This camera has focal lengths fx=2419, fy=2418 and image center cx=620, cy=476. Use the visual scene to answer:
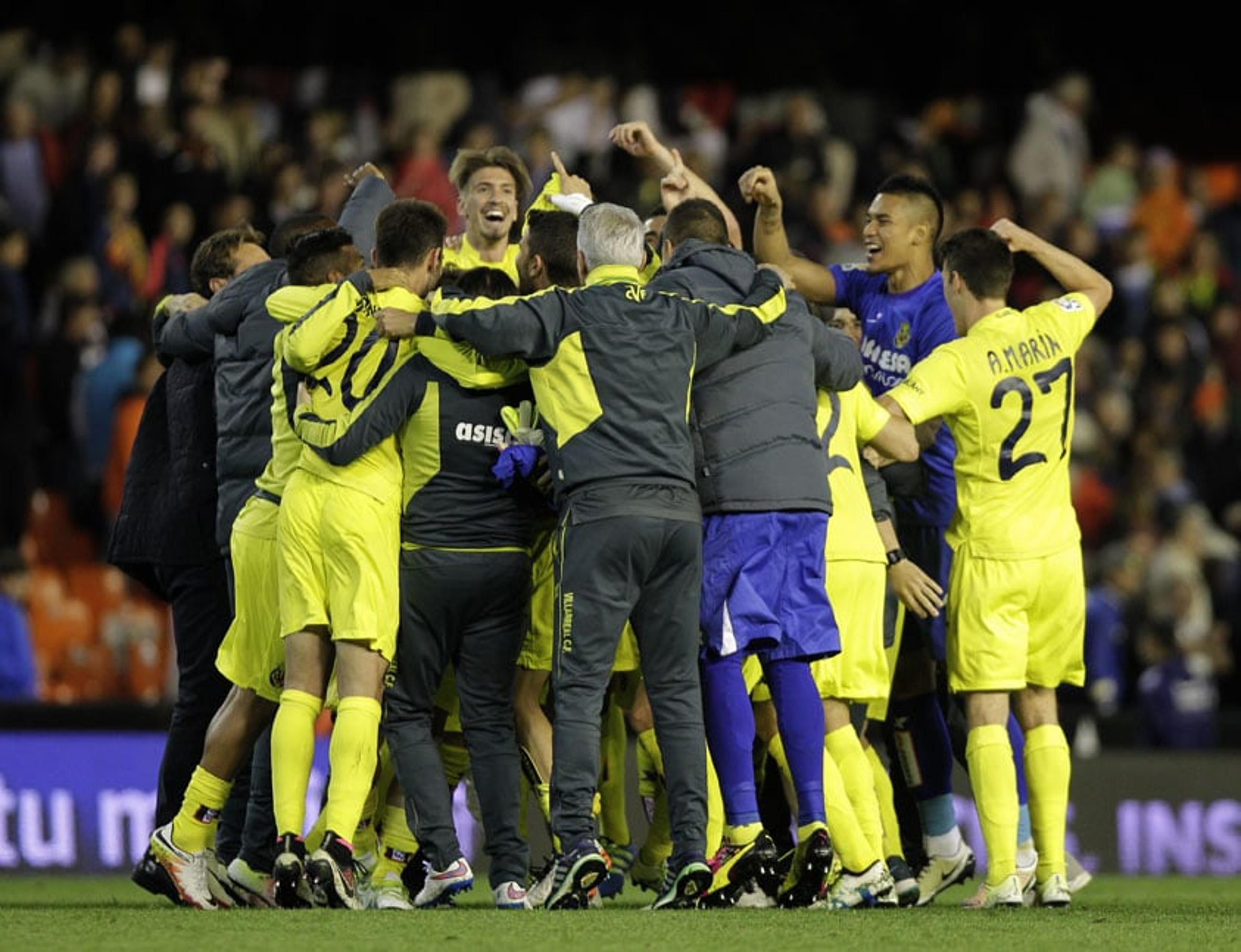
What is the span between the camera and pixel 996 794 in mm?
8648

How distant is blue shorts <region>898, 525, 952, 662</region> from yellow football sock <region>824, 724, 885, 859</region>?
1.05 metres

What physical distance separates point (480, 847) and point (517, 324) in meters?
5.27

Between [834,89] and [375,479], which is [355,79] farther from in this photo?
Answer: [375,479]

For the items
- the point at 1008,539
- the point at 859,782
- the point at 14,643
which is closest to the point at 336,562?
the point at 859,782

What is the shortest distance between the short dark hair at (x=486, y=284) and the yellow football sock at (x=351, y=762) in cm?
153

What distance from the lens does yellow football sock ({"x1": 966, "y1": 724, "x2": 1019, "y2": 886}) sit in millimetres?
8578

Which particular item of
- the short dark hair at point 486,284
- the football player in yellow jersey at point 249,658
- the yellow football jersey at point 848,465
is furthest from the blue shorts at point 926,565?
the football player in yellow jersey at point 249,658

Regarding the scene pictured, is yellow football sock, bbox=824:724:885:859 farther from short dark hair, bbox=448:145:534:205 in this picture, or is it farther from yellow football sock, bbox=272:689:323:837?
short dark hair, bbox=448:145:534:205

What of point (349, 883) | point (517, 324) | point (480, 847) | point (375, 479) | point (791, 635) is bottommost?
point (480, 847)

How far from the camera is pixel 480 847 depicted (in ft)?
41.9

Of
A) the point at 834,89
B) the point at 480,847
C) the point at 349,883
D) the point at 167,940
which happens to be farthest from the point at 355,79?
the point at 167,940

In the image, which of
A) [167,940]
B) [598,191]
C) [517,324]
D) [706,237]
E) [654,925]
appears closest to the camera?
[167,940]

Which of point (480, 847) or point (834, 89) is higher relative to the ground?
point (834, 89)

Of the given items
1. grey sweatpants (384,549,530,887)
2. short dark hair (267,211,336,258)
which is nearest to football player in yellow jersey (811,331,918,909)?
grey sweatpants (384,549,530,887)
